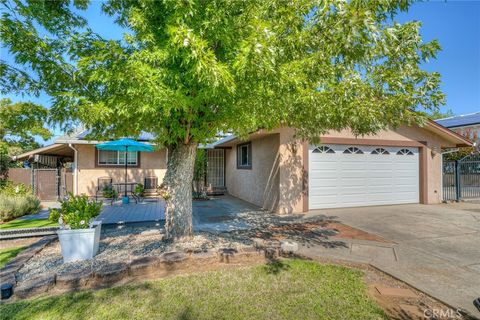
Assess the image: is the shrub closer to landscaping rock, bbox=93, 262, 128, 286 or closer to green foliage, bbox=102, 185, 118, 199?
green foliage, bbox=102, 185, 118, 199

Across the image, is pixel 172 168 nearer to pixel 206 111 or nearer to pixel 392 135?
pixel 206 111

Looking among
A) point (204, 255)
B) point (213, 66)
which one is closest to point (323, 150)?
point (204, 255)

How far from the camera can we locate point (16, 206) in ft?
25.9

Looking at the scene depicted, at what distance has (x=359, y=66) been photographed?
172 inches

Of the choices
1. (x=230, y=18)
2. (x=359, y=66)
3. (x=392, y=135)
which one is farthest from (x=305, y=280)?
(x=392, y=135)

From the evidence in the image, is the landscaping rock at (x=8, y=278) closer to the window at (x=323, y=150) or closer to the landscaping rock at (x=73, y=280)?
the landscaping rock at (x=73, y=280)

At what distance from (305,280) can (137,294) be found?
253cm

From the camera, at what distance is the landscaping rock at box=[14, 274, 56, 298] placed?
3.38 metres

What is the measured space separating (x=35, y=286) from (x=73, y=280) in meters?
0.46

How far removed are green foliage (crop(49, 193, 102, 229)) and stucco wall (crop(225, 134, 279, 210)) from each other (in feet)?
19.9

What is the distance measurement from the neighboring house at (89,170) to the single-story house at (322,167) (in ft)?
0.14

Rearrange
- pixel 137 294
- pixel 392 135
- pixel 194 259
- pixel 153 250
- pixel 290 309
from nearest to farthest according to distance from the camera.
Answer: pixel 290 309 → pixel 137 294 → pixel 194 259 → pixel 153 250 → pixel 392 135

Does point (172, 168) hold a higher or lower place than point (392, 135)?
lower

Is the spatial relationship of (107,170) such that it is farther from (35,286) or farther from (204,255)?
(204,255)
